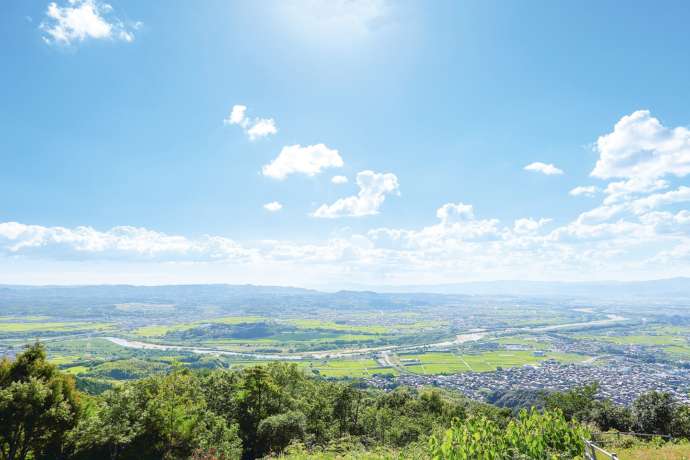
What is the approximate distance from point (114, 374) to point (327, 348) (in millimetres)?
84847

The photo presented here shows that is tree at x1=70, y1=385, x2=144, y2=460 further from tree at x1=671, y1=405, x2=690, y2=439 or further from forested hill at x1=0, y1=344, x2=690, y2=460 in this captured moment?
tree at x1=671, y1=405, x2=690, y2=439

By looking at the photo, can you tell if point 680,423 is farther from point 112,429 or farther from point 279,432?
point 112,429

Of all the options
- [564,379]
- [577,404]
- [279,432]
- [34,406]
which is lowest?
[564,379]

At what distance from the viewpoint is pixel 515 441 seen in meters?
8.88

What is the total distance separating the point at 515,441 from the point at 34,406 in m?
19.5

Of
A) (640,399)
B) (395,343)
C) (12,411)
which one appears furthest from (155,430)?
(395,343)

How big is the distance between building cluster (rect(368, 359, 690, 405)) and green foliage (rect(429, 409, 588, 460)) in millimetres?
72818

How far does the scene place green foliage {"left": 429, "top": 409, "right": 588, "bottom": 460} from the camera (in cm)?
840

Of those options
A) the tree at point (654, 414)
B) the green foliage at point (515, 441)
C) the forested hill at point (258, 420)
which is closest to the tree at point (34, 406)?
the forested hill at point (258, 420)

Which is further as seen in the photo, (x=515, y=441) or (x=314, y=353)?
(x=314, y=353)

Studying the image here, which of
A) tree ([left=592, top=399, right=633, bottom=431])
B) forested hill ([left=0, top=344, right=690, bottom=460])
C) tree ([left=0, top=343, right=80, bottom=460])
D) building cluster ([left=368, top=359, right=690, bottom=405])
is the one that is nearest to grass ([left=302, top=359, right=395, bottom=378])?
building cluster ([left=368, top=359, right=690, bottom=405])

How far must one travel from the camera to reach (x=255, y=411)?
2961 cm

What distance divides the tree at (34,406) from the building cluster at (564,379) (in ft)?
243

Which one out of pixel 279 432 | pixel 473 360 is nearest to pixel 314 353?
pixel 473 360
